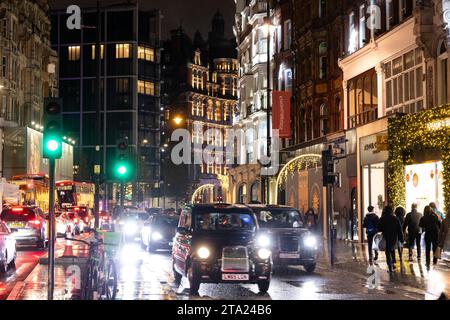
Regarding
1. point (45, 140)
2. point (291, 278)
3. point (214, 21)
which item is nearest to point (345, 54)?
point (291, 278)

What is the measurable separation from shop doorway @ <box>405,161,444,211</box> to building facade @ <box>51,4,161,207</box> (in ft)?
321

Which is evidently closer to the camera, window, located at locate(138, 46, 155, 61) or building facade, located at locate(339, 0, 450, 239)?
building facade, located at locate(339, 0, 450, 239)

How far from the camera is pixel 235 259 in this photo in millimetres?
17953

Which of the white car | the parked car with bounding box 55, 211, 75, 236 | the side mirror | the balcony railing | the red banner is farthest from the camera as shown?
the red banner

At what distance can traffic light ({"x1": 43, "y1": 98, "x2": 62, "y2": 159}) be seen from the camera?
48.0 ft

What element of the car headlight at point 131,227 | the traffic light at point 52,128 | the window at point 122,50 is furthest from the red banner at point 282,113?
the window at point 122,50

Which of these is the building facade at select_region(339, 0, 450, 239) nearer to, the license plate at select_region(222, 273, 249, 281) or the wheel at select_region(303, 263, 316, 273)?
the wheel at select_region(303, 263, 316, 273)

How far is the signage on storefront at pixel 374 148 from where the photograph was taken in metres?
35.4

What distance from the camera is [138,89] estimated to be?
133 meters

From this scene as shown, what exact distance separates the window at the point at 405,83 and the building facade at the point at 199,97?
322ft

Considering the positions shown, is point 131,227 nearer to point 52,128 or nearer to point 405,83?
point 405,83

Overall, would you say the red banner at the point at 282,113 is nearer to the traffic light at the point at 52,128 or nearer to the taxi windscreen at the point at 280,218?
the taxi windscreen at the point at 280,218

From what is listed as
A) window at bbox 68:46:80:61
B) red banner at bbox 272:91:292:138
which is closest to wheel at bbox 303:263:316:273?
red banner at bbox 272:91:292:138

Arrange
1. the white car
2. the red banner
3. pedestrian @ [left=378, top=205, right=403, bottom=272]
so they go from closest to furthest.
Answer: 1. the white car
2. pedestrian @ [left=378, top=205, right=403, bottom=272]
3. the red banner
